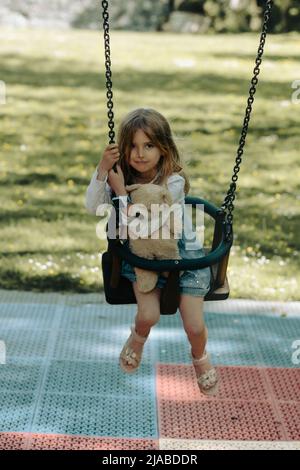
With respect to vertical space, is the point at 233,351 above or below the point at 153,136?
below

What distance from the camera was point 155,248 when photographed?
4.05 m

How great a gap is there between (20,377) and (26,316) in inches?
39.2

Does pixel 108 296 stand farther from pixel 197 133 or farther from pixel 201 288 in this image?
pixel 197 133

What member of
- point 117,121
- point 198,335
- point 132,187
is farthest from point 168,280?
point 117,121

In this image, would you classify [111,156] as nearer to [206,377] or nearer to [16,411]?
[206,377]

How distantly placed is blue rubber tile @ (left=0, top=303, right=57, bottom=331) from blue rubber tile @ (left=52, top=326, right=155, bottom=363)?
0.68ft

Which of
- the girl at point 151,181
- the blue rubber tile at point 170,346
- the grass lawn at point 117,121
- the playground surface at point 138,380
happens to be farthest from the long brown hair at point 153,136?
the blue rubber tile at point 170,346

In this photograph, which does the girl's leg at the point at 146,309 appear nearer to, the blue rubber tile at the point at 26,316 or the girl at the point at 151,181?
the girl at the point at 151,181

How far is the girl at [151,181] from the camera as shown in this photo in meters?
3.99

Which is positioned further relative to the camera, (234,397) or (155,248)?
(234,397)

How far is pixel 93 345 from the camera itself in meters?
6.07
